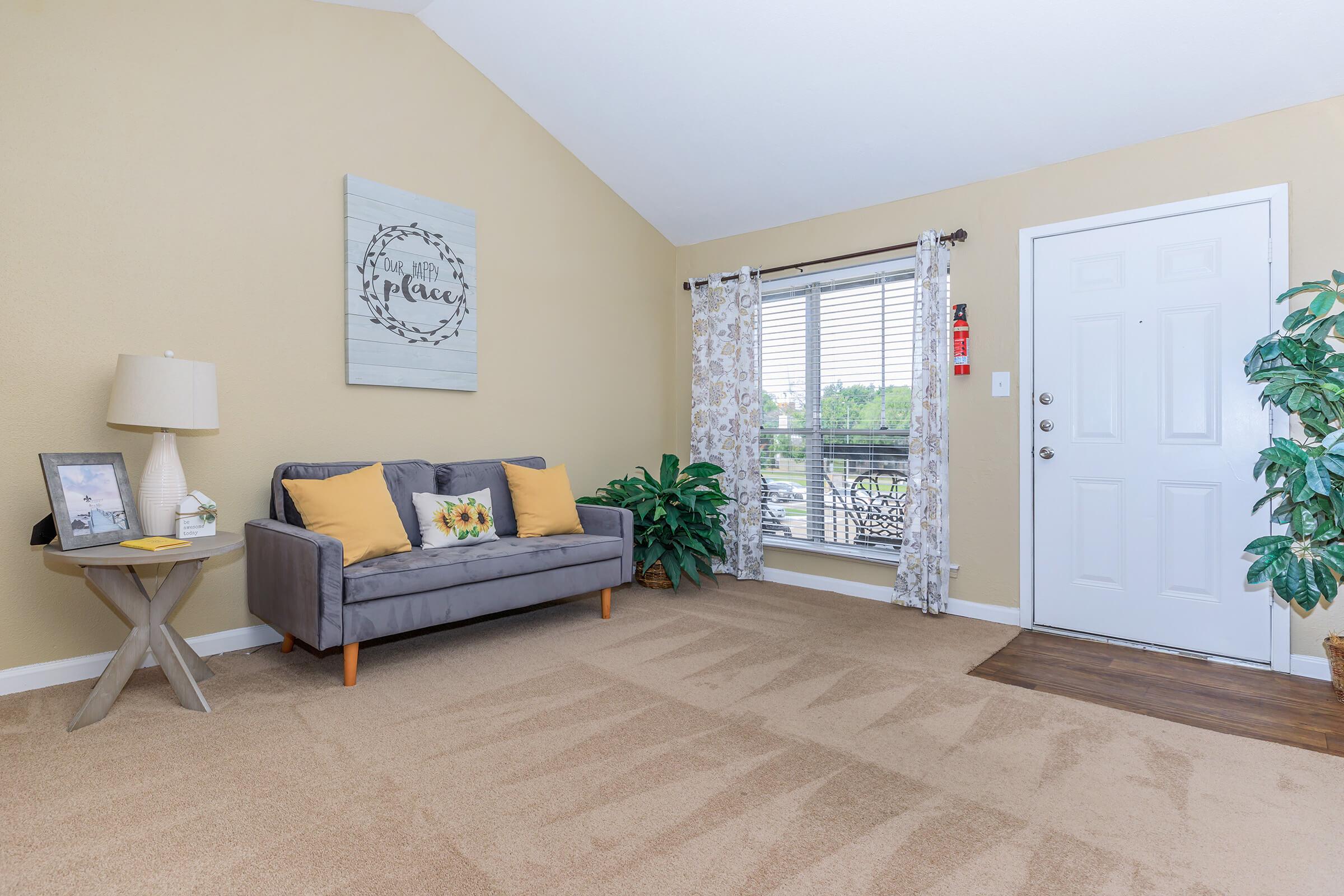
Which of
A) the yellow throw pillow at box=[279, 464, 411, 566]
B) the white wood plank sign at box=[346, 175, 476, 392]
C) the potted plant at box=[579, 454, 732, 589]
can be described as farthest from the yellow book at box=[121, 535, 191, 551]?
the potted plant at box=[579, 454, 732, 589]

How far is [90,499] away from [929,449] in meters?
3.90

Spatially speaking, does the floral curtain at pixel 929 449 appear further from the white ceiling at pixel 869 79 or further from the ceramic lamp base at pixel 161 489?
the ceramic lamp base at pixel 161 489

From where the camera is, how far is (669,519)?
420 centimetres

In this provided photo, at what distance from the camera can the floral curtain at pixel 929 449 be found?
12.7 feet

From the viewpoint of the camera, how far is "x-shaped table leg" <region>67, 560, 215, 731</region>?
2.38 metres

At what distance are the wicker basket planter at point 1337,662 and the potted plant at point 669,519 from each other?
2.89 metres

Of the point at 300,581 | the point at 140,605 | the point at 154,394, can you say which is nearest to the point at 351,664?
the point at 300,581

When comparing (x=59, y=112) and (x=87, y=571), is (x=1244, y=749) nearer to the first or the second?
(x=87, y=571)

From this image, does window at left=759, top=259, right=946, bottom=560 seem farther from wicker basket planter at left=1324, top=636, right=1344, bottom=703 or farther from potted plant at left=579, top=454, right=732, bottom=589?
wicker basket planter at left=1324, top=636, right=1344, bottom=703

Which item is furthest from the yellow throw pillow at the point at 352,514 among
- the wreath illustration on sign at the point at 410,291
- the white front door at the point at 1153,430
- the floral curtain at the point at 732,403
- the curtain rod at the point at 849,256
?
the white front door at the point at 1153,430

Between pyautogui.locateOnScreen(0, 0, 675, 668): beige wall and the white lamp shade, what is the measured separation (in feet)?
1.20

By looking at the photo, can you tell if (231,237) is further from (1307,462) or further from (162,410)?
(1307,462)

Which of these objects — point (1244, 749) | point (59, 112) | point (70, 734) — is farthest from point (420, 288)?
point (1244, 749)

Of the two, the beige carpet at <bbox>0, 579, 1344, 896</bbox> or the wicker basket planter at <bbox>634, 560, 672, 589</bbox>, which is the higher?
the wicker basket planter at <bbox>634, 560, 672, 589</bbox>
